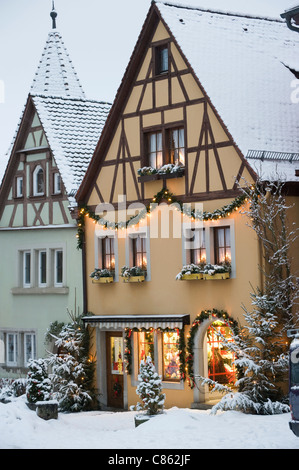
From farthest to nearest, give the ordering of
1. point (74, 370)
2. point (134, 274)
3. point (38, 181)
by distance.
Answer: point (38, 181) < point (74, 370) < point (134, 274)

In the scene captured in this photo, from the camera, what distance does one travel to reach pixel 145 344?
93.6 feet

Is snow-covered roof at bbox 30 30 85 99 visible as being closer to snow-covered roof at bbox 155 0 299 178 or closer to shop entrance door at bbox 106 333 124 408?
snow-covered roof at bbox 155 0 299 178

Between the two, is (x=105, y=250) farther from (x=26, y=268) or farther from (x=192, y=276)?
(x=192, y=276)

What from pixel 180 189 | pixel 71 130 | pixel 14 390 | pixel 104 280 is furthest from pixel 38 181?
pixel 14 390

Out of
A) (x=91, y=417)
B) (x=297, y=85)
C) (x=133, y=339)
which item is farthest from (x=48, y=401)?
(x=297, y=85)

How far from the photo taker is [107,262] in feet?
97.8

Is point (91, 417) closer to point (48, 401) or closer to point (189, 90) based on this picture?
point (48, 401)

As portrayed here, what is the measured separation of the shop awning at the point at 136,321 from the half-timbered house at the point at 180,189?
0.03 metres

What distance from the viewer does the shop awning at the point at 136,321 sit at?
2695 centimetres

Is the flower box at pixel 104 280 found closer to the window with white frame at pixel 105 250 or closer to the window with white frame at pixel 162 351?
the window with white frame at pixel 105 250

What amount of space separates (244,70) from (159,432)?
1168cm

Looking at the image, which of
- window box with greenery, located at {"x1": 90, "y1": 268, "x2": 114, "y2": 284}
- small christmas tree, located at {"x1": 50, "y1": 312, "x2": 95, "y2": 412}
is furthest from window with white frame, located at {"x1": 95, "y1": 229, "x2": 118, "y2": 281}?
small christmas tree, located at {"x1": 50, "y1": 312, "x2": 95, "y2": 412}
